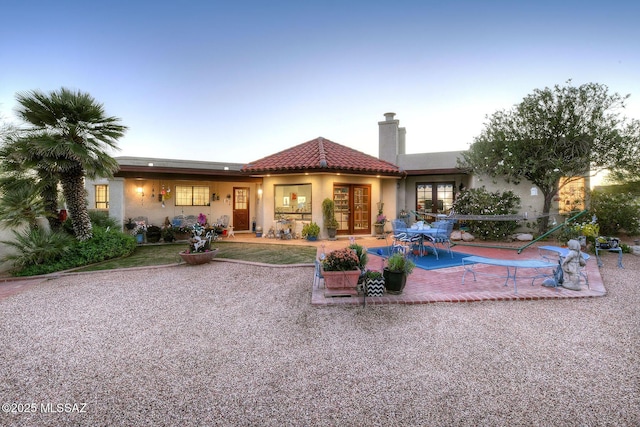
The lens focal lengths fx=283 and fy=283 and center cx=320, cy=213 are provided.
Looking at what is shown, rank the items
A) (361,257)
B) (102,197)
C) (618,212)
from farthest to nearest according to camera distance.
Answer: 1. (102,197)
2. (618,212)
3. (361,257)

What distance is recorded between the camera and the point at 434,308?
447cm

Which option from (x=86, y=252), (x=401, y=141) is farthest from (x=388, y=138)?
(x=86, y=252)

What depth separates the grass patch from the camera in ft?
26.3

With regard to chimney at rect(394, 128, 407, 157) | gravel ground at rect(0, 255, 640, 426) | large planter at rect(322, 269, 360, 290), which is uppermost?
chimney at rect(394, 128, 407, 157)

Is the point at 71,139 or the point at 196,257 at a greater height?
the point at 71,139

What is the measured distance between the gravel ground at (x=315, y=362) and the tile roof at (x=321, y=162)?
24.0 ft

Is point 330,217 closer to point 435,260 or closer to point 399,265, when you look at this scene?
point 435,260

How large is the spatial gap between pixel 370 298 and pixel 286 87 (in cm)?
1099

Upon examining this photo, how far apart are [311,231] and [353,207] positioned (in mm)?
2268

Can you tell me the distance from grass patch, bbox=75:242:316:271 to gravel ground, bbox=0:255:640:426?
282 centimetres

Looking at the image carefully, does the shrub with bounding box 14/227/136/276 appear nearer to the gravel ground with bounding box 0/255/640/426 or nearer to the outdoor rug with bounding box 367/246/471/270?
the gravel ground with bounding box 0/255/640/426

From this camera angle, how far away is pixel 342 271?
15.9 ft

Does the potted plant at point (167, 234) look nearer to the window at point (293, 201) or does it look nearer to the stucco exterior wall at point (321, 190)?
the stucco exterior wall at point (321, 190)

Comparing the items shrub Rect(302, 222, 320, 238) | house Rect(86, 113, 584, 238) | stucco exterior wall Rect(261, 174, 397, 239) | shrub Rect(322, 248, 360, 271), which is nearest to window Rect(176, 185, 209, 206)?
house Rect(86, 113, 584, 238)
